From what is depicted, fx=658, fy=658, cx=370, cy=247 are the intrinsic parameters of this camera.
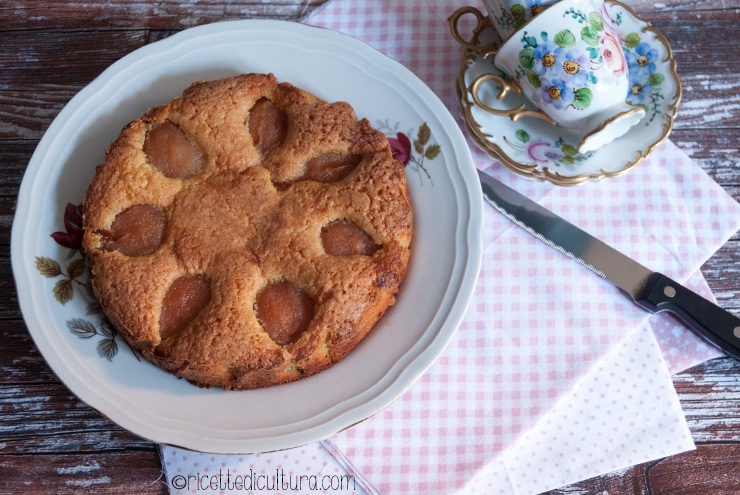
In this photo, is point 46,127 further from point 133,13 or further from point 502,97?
point 502,97

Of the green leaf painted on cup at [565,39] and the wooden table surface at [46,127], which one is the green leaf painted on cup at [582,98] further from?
the wooden table surface at [46,127]

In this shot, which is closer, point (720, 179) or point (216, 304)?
point (216, 304)

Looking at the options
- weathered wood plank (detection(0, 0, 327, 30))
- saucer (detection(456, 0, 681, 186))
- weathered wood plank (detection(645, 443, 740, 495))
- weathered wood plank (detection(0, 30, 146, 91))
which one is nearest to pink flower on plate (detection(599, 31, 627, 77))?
saucer (detection(456, 0, 681, 186))

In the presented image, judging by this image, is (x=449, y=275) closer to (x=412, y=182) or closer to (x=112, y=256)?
(x=412, y=182)

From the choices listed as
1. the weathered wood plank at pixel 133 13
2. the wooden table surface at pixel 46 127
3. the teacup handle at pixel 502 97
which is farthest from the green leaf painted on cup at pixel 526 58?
the weathered wood plank at pixel 133 13

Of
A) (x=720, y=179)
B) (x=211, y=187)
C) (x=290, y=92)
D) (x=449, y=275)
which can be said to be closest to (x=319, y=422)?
(x=449, y=275)

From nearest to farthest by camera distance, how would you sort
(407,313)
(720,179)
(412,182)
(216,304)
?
(216,304) → (407,313) → (412,182) → (720,179)
